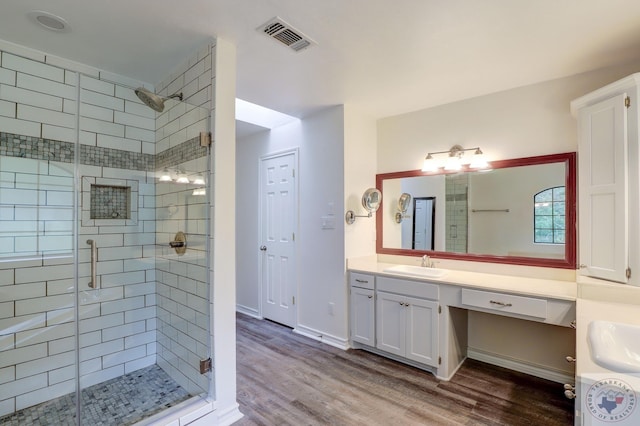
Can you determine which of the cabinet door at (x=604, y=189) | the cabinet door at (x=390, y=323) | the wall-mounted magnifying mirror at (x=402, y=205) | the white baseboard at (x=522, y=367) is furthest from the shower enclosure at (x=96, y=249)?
the cabinet door at (x=604, y=189)

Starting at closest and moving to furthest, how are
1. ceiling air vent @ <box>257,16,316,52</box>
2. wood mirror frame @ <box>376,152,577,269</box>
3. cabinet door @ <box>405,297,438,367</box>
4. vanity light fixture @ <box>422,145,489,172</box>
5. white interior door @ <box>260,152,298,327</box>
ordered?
ceiling air vent @ <box>257,16,316,52</box> < wood mirror frame @ <box>376,152,577,269</box> < cabinet door @ <box>405,297,438,367</box> < vanity light fixture @ <box>422,145,489,172</box> < white interior door @ <box>260,152,298,327</box>

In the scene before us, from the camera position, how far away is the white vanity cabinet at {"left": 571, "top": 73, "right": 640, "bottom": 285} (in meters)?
1.83

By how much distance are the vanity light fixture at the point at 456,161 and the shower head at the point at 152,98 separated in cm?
231

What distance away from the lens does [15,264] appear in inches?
79.2

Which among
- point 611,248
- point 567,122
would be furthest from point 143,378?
point 567,122

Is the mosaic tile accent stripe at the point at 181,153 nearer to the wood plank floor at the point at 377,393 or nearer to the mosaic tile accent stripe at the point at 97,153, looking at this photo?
the mosaic tile accent stripe at the point at 97,153

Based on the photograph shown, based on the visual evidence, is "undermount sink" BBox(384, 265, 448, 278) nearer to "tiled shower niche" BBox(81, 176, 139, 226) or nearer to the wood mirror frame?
the wood mirror frame

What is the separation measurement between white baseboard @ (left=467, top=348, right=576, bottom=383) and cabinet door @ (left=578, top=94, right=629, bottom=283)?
3.09ft

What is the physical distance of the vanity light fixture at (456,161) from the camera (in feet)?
9.33

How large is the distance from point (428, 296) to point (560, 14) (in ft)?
6.62

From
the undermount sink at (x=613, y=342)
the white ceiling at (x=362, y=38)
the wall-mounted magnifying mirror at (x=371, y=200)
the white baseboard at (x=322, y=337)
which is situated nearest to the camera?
the undermount sink at (x=613, y=342)

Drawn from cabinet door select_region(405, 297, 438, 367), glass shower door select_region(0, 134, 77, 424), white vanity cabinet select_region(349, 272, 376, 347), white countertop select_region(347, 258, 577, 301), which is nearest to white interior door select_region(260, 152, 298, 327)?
white vanity cabinet select_region(349, 272, 376, 347)

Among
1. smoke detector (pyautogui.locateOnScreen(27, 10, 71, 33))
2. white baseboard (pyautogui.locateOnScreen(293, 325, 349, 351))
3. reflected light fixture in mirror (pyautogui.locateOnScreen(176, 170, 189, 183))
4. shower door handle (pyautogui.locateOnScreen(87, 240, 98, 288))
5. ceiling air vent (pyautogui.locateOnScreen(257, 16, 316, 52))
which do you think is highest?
ceiling air vent (pyautogui.locateOnScreen(257, 16, 316, 52))

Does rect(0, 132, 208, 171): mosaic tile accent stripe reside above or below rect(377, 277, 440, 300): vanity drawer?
above
